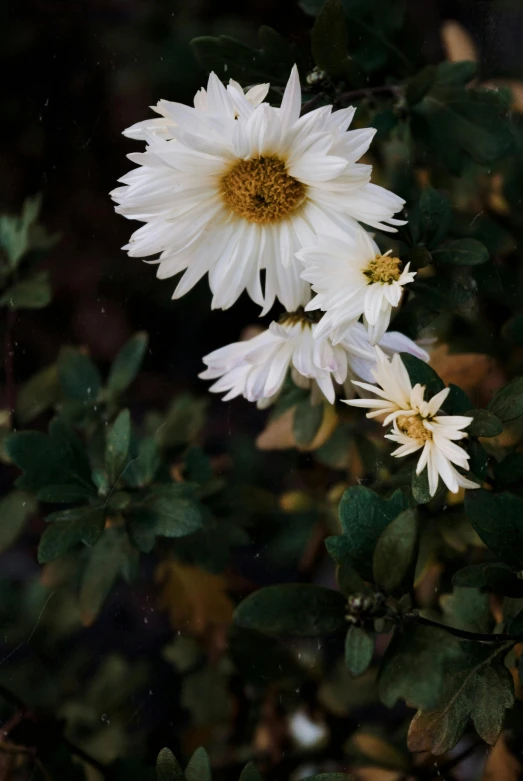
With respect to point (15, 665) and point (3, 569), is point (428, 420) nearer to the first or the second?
point (15, 665)

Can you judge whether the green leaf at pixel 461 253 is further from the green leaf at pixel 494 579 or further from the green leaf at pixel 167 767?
the green leaf at pixel 167 767

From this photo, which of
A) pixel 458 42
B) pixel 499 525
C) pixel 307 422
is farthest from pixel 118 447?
pixel 458 42

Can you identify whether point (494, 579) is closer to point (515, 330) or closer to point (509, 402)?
point (509, 402)

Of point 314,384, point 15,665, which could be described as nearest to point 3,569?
point 15,665

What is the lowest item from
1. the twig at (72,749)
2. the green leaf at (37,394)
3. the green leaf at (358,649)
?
the twig at (72,749)

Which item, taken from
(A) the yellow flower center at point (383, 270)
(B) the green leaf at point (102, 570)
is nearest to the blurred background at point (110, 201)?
(B) the green leaf at point (102, 570)

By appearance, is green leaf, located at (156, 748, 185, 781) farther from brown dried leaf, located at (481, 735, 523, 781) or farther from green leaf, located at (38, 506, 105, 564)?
brown dried leaf, located at (481, 735, 523, 781)

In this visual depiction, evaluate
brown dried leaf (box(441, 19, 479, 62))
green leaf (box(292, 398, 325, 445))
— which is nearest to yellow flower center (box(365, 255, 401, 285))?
green leaf (box(292, 398, 325, 445))
